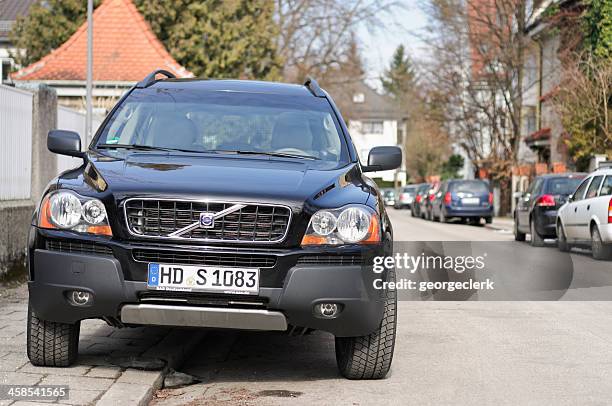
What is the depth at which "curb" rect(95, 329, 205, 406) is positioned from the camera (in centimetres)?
603

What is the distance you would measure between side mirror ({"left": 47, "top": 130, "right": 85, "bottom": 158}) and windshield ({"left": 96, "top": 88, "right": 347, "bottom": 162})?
0.50ft

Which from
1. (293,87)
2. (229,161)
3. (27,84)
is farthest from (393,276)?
(27,84)

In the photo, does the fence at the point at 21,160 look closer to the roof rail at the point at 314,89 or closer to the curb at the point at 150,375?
the curb at the point at 150,375

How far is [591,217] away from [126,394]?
1343 cm

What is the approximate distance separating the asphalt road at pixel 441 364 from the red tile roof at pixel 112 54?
913 inches

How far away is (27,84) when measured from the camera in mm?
14500

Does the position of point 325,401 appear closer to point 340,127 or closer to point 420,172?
point 340,127

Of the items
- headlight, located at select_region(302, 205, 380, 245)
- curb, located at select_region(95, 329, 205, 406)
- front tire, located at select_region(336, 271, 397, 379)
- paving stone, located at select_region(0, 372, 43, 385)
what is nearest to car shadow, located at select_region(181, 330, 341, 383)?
curb, located at select_region(95, 329, 205, 406)

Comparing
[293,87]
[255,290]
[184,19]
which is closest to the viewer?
[255,290]

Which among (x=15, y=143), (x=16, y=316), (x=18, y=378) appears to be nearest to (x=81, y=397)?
(x=18, y=378)

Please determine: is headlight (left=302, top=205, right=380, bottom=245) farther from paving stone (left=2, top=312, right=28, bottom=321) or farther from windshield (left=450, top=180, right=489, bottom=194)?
windshield (left=450, top=180, right=489, bottom=194)

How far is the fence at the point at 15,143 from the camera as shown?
12.3 meters

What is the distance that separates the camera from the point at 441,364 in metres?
7.79

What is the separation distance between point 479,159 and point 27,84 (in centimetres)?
4067
